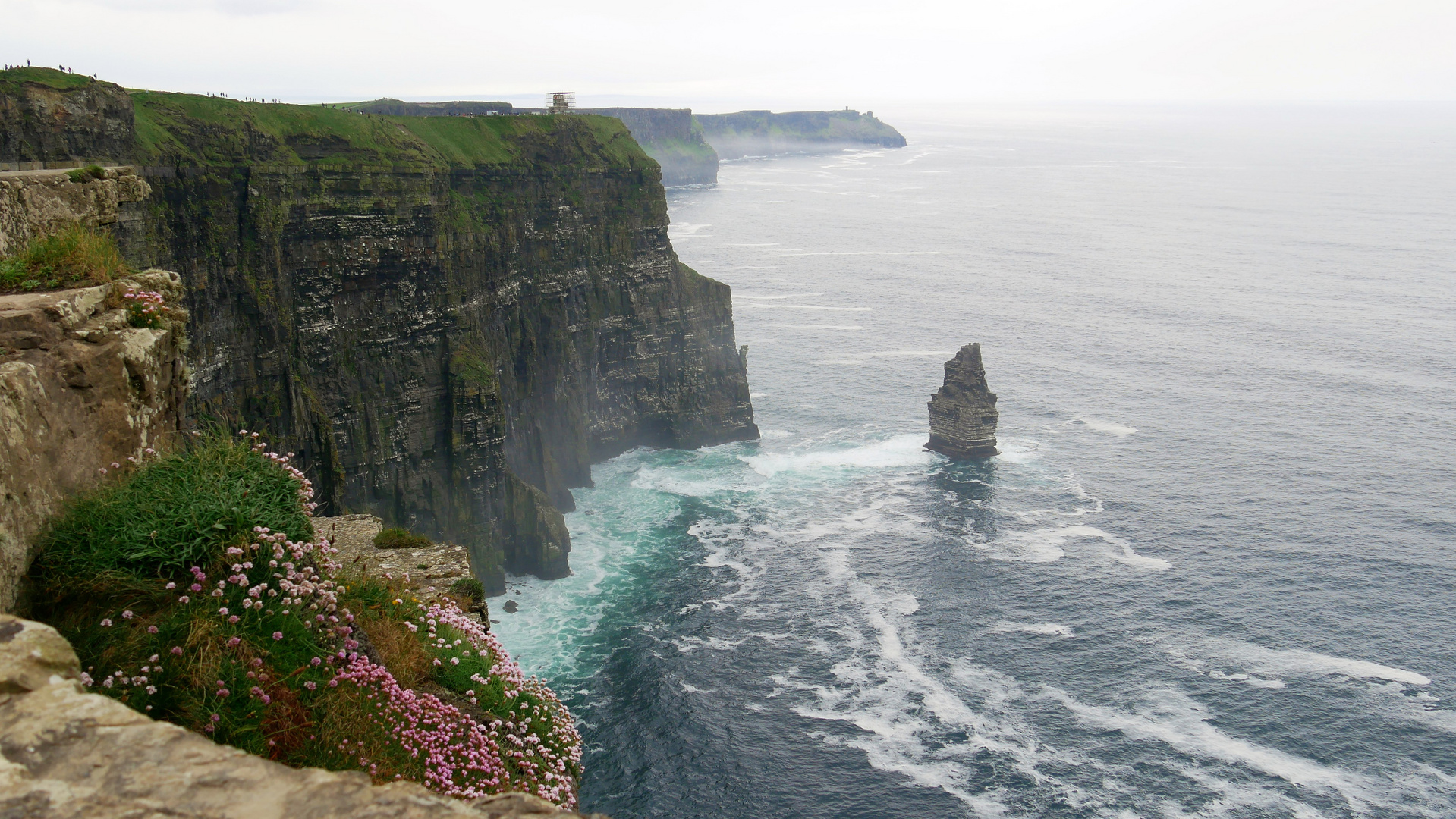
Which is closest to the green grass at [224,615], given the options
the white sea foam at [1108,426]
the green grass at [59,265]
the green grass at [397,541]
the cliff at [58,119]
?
the green grass at [59,265]

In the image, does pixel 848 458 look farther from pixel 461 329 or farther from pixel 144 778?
pixel 144 778

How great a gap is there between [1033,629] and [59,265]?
190 feet

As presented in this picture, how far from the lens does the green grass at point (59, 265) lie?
1523 cm

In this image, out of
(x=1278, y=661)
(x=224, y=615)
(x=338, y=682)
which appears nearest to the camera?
(x=224, y=615)

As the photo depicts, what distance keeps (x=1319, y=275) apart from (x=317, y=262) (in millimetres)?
158279

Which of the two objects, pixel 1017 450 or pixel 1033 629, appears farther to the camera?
pixel 1017 450

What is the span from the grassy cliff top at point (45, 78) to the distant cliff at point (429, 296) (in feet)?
0.40

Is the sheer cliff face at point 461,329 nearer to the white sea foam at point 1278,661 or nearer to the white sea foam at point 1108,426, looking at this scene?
the white sea foam at point 1108,426

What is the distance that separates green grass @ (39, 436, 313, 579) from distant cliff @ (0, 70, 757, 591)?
38886 mm

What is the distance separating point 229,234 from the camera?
57.0 metres

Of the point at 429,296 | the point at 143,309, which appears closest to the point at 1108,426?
the point at 429,296

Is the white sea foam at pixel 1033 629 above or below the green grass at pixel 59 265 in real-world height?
below

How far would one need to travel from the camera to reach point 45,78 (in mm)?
47812

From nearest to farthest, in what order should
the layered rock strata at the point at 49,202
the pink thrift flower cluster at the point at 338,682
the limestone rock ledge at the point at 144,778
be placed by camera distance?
the limestone rock ledge at the point at 144,778, the pink thrift flower cluster at the point at 338,682, the layered rock strata at the point at 49,202
